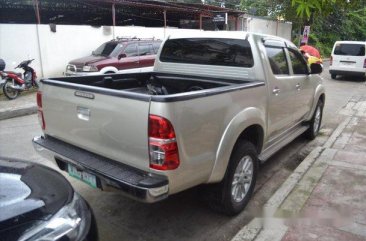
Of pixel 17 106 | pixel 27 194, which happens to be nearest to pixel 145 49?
pixel 17 106

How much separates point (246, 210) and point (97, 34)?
1276 cm

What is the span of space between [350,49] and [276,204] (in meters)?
14.2

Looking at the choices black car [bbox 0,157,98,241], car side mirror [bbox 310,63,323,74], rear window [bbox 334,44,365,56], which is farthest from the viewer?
rear window [bbox 334,44,365,56]

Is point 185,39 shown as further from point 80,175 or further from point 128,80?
point 80,175

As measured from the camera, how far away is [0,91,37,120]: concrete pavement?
8743 mm

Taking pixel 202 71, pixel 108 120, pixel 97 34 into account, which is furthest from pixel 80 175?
pixel 97 34

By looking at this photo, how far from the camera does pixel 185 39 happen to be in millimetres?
4879

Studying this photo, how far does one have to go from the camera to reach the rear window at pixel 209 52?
4430mm

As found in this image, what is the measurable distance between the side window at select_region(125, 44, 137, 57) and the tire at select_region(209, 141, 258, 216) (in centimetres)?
938

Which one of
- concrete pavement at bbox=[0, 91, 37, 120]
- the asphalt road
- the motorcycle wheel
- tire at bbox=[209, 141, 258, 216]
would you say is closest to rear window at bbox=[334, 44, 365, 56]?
the asphalt road

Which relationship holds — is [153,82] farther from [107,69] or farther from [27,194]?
[107,69]

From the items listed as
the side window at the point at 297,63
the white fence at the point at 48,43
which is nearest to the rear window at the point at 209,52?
the side window at the point at 297,63

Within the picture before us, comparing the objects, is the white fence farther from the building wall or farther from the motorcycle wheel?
the building wall

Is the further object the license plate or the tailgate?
the license plate
